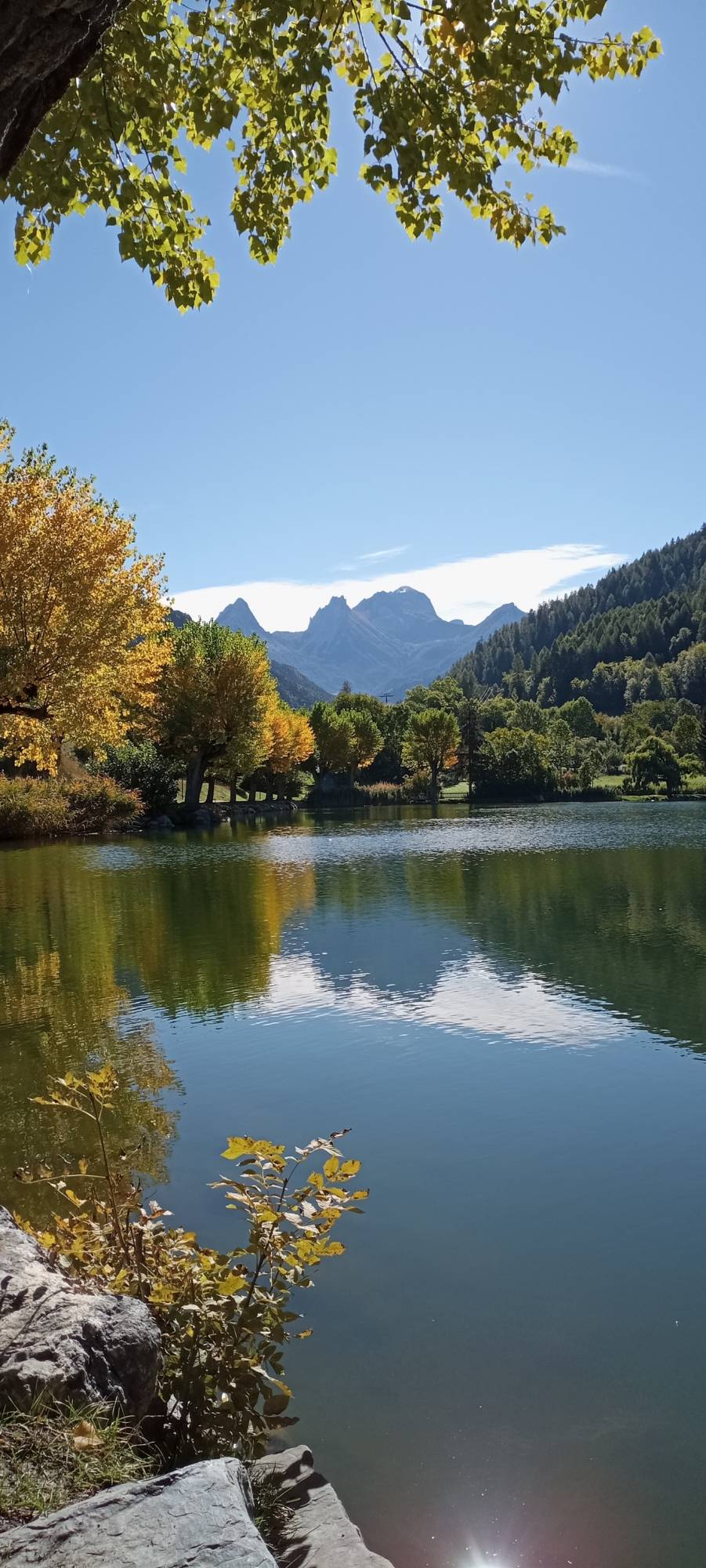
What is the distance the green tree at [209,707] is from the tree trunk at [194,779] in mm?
53

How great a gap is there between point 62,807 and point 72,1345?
44.0 m

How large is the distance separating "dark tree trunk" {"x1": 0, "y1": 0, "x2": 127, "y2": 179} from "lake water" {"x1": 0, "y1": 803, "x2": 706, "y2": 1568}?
6.22 metres

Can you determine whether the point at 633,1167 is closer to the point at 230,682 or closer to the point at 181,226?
the point at 181,226

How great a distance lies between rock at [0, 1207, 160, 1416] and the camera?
374cm

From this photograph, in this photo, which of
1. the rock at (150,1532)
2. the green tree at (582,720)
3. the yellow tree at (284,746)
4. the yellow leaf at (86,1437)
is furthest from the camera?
the green tree at (582,720)

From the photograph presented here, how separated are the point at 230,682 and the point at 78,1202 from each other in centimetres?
5955

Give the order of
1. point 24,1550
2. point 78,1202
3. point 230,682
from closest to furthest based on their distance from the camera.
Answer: point 24,1550 → point 78,1202 → point 230,682

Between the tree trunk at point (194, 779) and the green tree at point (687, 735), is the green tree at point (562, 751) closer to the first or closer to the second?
the green tree at point (687, 735)

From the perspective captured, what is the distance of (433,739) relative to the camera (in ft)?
330

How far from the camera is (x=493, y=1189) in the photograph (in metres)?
8.03

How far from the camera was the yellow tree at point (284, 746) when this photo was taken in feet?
253

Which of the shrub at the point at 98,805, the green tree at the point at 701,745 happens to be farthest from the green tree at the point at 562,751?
the shrub at the point at 98,805

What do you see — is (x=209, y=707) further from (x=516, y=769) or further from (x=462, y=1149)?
(x=462, y=1149)

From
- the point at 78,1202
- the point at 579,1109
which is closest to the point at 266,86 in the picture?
the point at 78,1202
